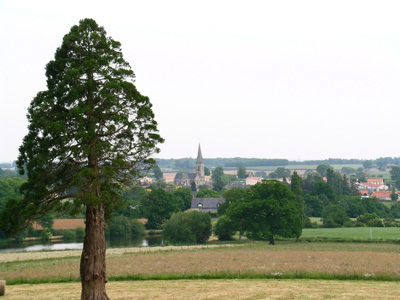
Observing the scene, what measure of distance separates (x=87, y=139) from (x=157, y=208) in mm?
79308

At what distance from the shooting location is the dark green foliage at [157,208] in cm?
9744

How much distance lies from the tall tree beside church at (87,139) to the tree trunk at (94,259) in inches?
1.5

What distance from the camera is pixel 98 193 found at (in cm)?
1950

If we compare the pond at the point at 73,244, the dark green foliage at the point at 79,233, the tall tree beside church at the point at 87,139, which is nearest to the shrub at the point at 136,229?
the pond at the point at 73,244

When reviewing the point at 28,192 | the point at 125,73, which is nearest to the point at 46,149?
the point at 28,192

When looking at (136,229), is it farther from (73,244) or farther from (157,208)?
(73,244)

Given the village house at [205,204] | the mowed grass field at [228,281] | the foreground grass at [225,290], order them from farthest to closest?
the village house at [205,204], the mowed grass field at [228,281], the foreground grass at [225,290]

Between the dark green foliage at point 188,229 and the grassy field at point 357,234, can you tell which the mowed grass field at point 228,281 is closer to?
the dark green foliage at point 188,229

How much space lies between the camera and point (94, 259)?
1923cm

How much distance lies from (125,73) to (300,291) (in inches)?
472

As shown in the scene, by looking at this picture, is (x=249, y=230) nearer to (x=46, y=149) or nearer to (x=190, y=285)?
(x=190, y=285)

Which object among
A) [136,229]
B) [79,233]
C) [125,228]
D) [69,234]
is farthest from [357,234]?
[69,234]

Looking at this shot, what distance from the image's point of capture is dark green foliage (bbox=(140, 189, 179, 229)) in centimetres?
9744

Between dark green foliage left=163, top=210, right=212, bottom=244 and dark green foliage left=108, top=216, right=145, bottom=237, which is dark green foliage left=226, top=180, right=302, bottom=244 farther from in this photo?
dark green foliage left=108, top=216, right=145, bottom=237
